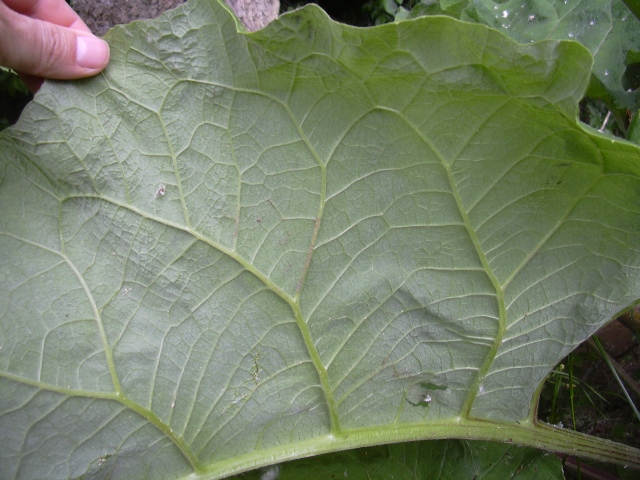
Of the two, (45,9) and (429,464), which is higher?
(45,9)

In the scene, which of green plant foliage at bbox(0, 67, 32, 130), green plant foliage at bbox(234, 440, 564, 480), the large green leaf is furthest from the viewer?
green plant foliage at bbox(0, 67, 32, 130)

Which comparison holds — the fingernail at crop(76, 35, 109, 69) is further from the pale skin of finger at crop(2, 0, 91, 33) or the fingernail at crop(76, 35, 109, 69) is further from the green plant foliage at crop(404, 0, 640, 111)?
the green plant foliage at crop(404, 0, 640, 111)

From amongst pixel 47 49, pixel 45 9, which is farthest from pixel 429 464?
pixel 45 9

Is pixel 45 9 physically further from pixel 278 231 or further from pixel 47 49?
pixel 278 231

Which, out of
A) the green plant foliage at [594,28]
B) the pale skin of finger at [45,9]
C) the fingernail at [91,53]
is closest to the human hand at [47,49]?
the fingernail at [91,53]

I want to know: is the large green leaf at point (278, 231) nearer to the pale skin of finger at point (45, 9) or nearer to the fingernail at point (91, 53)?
the fingernail at point (91, 53)

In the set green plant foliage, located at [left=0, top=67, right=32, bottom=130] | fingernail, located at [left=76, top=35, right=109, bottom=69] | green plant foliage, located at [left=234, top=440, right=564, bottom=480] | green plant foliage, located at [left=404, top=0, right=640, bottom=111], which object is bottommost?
green plant foliage, located at [left=234, top=440, right=564, bottom=480]

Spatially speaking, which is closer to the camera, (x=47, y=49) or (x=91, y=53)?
(x=91, y=53)

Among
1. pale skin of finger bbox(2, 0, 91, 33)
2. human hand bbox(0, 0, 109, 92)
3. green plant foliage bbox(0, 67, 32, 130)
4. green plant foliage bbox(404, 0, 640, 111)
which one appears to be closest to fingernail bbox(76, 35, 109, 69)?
human hand bbox(0, 0, 109, 92)
